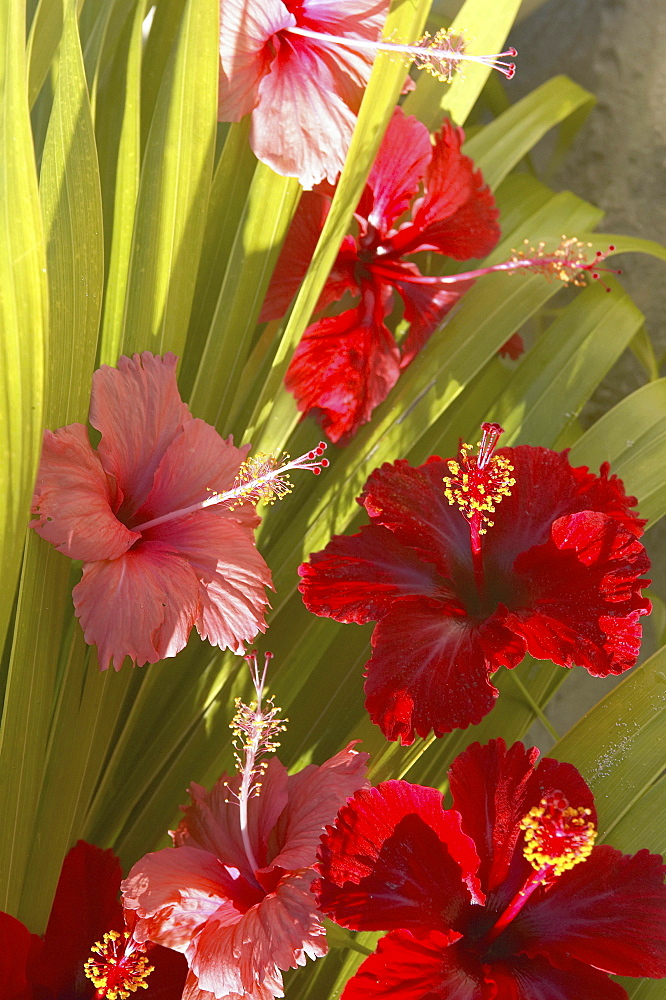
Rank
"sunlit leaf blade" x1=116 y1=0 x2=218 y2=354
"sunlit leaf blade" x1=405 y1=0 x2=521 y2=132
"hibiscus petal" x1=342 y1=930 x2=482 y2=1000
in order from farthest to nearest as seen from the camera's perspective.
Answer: "sunlit leaf blade" x1=405 y1=0 x2=521 y2=132 → "sunlit leaf blade" x1=116 y1=0 x2=218 y2=354 → "hibiscus petal" x1=342 y1=930 x2=482 y2=1000

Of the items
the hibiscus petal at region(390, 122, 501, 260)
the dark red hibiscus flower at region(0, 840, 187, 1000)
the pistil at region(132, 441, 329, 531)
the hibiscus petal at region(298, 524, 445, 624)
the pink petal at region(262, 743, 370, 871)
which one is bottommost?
the dark red hibiscus flower at region(0, 840, 187, 1000)

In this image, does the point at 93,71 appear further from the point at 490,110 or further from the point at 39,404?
the point at 490,110

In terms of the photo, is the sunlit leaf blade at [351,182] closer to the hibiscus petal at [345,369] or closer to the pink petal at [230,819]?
the hibiscus petal at [345,369]

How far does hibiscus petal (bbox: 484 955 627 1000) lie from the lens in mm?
285

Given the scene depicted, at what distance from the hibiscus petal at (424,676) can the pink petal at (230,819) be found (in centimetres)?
6

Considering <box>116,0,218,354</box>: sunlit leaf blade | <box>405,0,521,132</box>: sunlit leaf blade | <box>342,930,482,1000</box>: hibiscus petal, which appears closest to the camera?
<box>342,930,482,1000</box>: hibiscus petal

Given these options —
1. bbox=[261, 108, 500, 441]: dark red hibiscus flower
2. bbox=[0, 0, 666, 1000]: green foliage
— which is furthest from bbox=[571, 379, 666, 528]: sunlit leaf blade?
bbox=[261, 108, 500, 441]: dark red hibiscus flower

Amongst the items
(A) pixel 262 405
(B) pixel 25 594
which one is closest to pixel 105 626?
(B) pixel 25 594

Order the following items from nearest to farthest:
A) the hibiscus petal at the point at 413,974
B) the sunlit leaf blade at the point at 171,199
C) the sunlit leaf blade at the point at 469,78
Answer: the hibiscus petal at the point at 413,974
the sunlit leaf blade at the point at 171,199
the sunlit leaf blade at the point at 469,78

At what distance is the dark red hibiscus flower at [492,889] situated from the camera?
283 mm

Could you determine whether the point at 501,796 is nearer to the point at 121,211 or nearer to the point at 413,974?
the point at 413,974

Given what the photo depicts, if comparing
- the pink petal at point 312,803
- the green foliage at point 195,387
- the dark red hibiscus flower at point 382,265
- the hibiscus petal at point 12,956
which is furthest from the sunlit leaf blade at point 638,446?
the hibiscus petal at point 12,956

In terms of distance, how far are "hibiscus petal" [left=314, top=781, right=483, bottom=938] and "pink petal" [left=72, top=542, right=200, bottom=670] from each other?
88mm

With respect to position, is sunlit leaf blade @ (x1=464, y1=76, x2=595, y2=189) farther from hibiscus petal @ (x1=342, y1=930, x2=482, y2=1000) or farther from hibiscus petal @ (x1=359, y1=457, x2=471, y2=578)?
hibiscus petal @ (x1=342, y1=930, x2=482, y2=1000)
